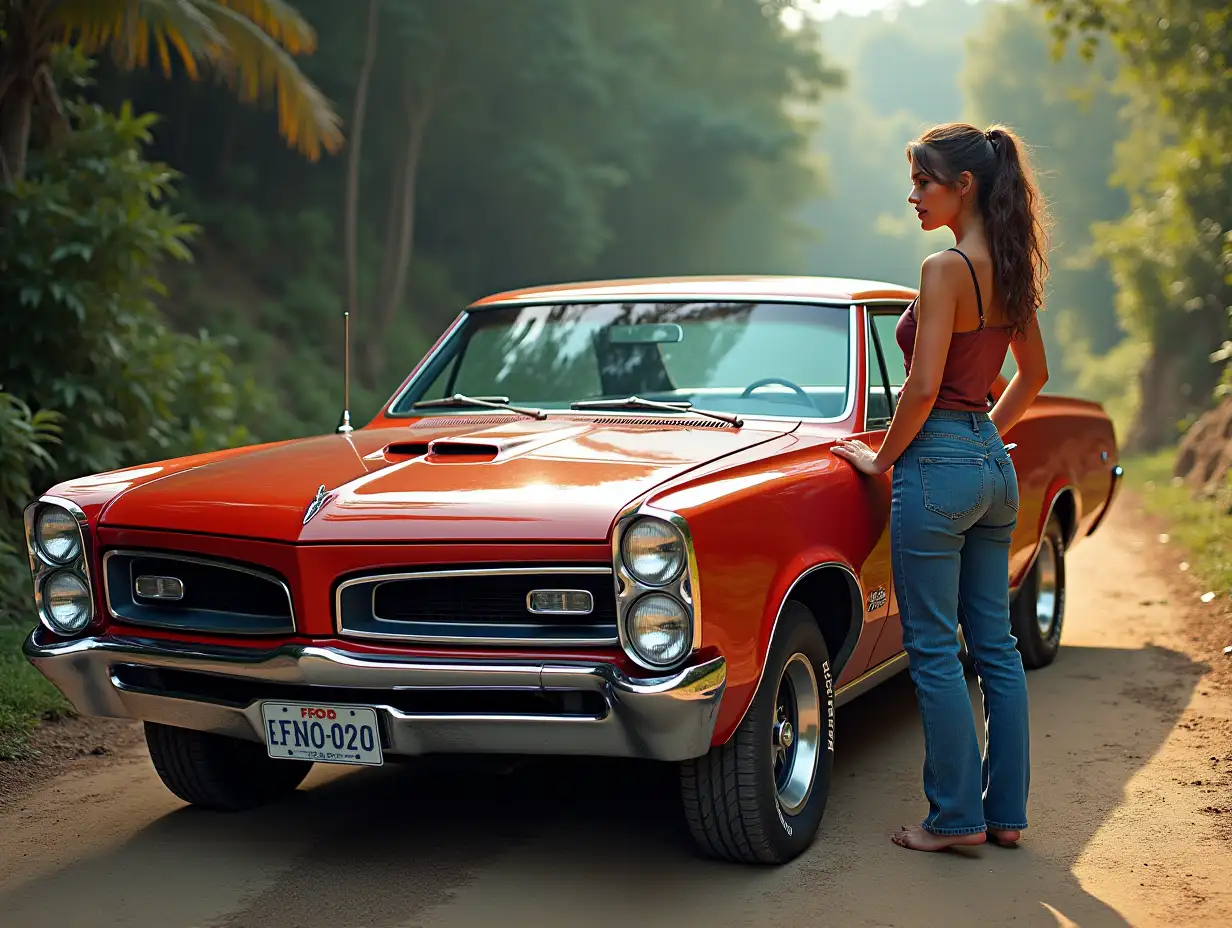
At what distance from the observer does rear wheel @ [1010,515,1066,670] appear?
684 cm

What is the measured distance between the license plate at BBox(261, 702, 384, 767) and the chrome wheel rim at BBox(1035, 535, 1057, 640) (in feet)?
13.8

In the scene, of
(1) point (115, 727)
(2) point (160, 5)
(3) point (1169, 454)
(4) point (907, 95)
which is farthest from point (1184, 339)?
(4) point (907, 95)

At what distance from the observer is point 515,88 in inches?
1198

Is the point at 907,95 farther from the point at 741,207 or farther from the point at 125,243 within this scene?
the point at 125,243

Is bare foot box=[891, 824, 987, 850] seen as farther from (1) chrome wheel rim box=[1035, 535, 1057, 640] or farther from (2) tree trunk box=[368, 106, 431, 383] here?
(2) tree trunk box=[368, 106, 431, 383]

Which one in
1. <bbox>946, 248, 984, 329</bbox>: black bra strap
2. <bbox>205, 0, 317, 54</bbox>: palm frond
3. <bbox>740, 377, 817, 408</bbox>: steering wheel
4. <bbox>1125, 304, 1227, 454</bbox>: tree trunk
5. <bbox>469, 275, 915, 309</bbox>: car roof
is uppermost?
<bbox>205, 0, 317, 54</bbox>: palm frond

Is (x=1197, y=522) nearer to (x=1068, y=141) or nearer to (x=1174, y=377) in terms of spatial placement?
(x=1174, y=377)

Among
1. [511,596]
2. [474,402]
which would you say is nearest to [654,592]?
[511,596]

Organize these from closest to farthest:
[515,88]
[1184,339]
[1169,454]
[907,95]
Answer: [1169,454], [1184,339], [515,88], [907,95]

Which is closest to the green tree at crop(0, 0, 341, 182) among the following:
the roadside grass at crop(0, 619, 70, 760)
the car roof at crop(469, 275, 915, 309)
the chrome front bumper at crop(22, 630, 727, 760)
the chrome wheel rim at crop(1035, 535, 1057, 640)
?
the roadside grass at crop(0, 619, 70, 760)

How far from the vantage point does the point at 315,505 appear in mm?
4035

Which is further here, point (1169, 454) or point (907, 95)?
point (907, 95)

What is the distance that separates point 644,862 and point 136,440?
6.55 meters

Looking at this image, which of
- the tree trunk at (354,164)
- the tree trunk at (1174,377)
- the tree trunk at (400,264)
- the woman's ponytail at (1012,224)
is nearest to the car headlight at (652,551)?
the woman's ponytail at (1012,224)
